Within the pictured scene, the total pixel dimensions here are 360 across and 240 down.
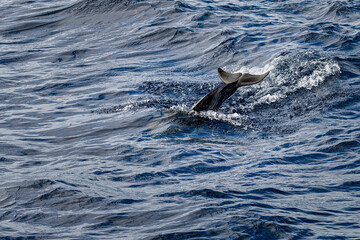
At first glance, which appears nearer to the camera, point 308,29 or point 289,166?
point 289,166

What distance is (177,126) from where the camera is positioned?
37.1 ft

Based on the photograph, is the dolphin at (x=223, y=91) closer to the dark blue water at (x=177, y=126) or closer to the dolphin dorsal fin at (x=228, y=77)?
the dolphin dorsal fin at (x=228, y=77)

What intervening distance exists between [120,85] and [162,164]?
5.18 m

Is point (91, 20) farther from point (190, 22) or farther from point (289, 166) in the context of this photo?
point (289, 166)

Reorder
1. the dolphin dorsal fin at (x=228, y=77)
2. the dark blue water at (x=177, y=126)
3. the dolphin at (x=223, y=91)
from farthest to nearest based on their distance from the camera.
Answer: the dolphin dorsal fin at (x=228, y=77), the dolphin at (x=223, y=91), the dark blue water at (x=177, y=126)

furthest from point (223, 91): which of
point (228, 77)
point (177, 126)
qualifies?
point (177, 126)

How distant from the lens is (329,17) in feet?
65.4

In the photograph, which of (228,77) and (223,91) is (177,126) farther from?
(228,77)

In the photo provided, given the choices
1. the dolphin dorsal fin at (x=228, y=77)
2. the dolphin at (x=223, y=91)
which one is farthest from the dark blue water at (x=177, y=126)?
the dolphin dorsal fin at (x=228, y=77)

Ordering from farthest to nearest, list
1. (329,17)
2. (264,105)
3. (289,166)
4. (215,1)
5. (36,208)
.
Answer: (215,1) → (329,17) → (264,105) → (289,166) → (36,208)

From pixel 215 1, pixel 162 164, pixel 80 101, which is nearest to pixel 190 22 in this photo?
pixel 215 1

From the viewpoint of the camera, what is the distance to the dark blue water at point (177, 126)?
7695 millimetres

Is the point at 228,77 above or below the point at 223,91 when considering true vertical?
above

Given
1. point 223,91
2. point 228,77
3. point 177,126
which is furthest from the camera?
point 228,77
